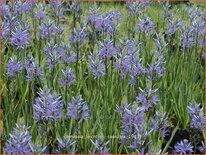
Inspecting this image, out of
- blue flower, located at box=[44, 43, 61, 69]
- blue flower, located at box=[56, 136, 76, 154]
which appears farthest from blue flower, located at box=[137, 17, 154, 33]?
blue flower, located at box=[56, 136, 76, 154]

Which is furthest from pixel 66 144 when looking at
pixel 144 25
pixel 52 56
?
pixel 144 25

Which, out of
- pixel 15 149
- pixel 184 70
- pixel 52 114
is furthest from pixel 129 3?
pixel 15 149

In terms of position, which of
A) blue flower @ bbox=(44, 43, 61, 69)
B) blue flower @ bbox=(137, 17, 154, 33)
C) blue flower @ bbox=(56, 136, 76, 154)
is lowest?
blue flower @ bbox=(56, 136, 76, 154)

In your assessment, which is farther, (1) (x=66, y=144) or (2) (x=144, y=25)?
(2) (x=144, y=25)

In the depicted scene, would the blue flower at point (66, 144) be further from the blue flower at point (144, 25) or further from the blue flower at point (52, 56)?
the blue flower at point (144, 25)

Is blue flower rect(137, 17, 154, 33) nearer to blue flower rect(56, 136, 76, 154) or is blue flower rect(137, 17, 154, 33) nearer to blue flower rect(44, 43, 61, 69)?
blue flower rect(44, 43, 61, 69)

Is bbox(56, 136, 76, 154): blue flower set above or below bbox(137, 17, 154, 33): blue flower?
below

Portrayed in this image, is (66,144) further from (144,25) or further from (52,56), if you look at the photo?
(144,25)

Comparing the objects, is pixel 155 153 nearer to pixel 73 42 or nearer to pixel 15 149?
pixel 15 149

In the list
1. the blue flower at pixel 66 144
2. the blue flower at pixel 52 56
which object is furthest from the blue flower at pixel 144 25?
the blue flower at pixel 66 144

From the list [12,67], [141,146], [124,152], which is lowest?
[124,152]

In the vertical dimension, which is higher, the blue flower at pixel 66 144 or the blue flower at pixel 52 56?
the blue flower at pixel 52 56
